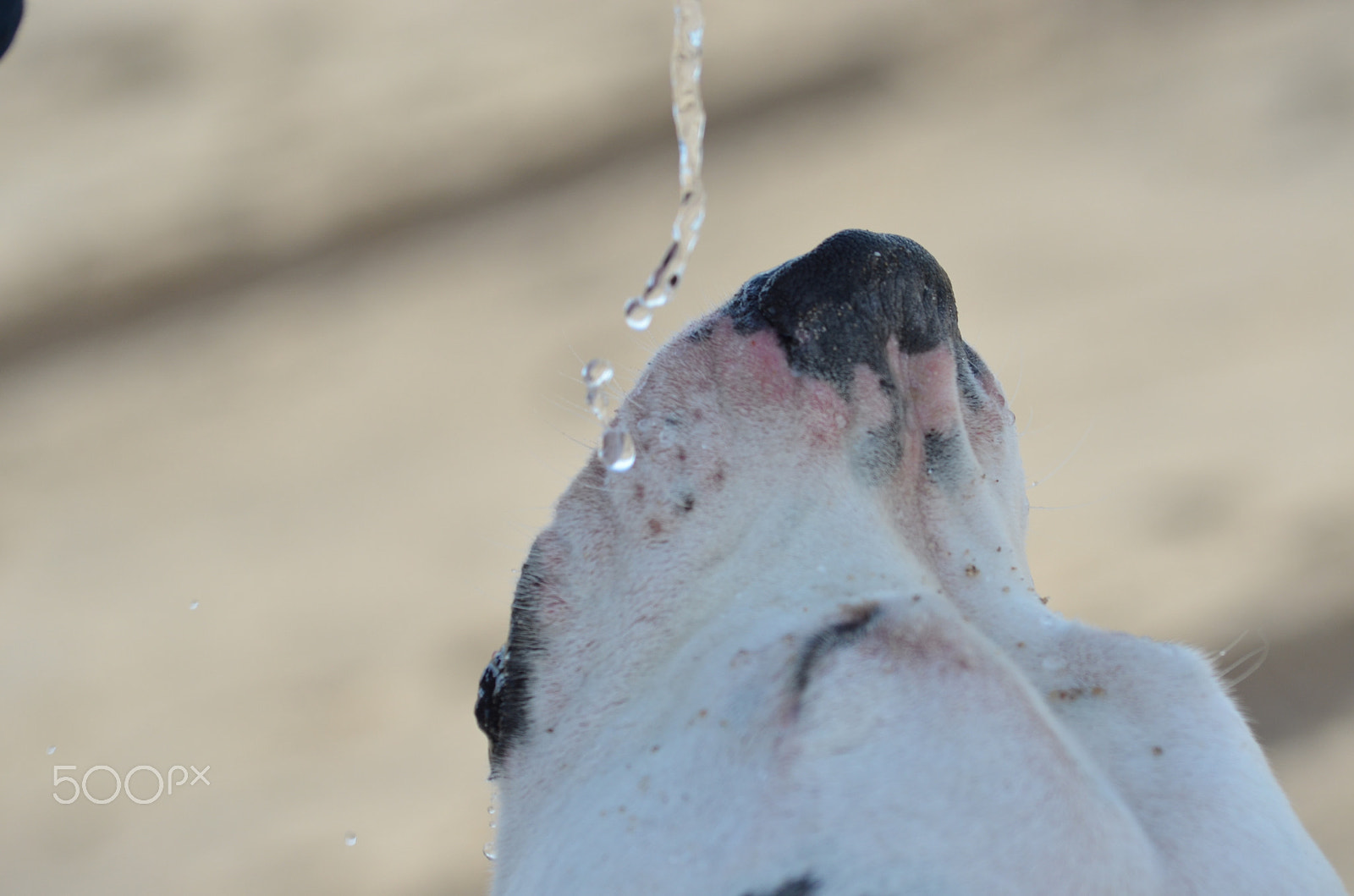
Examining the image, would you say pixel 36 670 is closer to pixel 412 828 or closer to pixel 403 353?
pixel 412 828

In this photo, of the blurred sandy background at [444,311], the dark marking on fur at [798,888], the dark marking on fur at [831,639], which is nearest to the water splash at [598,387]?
the dark marking on fur at [831,639]

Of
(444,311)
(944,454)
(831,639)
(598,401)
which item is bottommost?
(831,639)

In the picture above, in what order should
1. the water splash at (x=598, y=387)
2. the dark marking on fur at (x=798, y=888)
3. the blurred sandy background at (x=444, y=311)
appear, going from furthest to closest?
1. the blurred sandy background at (x=444, y=311)
2. the water splash at (x=598, y=387)
3. the dark marking on fur at (x=798, y=888)

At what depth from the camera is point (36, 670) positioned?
2.03 m

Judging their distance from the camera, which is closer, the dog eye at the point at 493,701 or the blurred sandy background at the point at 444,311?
the dog eye at the point at 493,701

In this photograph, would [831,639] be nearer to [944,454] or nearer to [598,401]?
[944,454]

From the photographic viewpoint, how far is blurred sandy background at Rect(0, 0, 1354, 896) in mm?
2021

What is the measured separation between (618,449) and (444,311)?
1.44 meters

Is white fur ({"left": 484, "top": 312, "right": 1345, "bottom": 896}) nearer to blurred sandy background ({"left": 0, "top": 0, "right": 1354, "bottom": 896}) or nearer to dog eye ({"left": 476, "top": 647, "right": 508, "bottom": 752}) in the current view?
dog eye ({"left": 476, "top": 647, "right": 508, "bottom": 752})

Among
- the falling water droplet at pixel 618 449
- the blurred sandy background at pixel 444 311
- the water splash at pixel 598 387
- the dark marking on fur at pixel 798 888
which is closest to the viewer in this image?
the dark marking on fur at pixel 798 888

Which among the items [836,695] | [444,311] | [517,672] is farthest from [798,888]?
[444,311]

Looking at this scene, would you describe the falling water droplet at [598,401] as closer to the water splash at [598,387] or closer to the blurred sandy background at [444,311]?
the water splash at [598,387]

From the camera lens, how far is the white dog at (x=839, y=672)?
1.88 feet

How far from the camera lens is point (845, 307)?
75 centimetres
